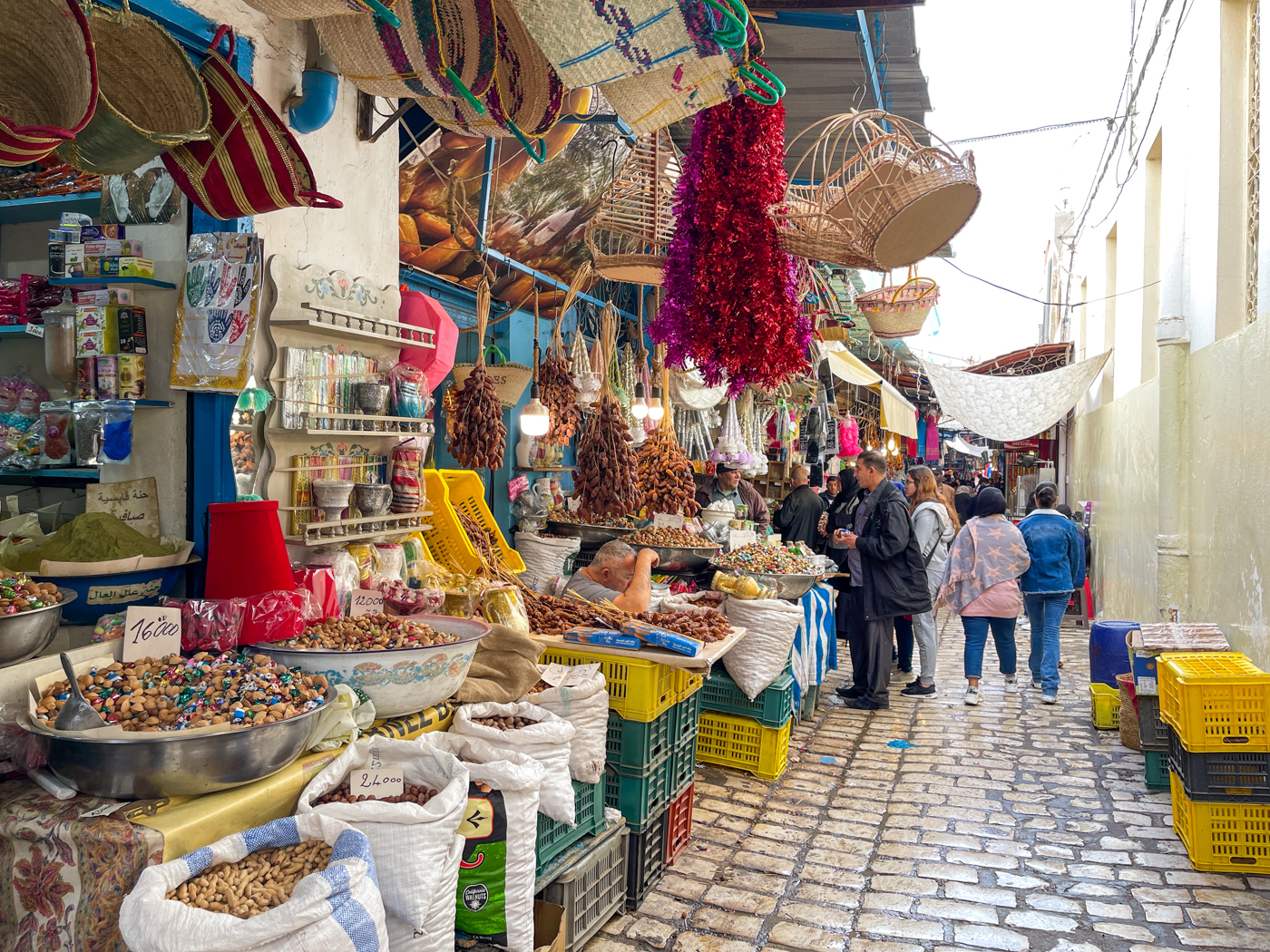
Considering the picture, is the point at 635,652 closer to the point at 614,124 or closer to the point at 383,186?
the point at 383,186

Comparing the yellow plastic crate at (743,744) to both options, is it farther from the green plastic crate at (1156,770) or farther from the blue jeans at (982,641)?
the blue jeans at (982,641)

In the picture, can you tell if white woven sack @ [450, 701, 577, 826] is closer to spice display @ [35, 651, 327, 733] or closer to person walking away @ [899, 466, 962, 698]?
spice display @ [35, 651, 327, 733]

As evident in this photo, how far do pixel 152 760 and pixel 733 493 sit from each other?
747 cm

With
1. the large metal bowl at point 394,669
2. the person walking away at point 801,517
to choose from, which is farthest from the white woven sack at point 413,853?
the person walking away at point 801,517

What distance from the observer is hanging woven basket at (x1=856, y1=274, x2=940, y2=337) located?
7977 mm

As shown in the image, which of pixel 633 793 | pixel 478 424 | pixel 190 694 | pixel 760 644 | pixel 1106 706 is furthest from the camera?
pixel 1106 706

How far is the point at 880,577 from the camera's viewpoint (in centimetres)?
662

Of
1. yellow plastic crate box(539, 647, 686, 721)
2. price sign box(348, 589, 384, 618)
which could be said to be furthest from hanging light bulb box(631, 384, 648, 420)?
price sign box(348, 589, 384, 618)

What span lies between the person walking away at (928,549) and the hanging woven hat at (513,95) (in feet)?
16.0

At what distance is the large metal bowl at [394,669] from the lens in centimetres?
244

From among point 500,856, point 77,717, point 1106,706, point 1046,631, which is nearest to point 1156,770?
point 1106,706

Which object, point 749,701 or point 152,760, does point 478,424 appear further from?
point 152,760

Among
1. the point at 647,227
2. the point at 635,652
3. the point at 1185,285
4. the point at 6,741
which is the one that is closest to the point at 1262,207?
the point at 1185,285

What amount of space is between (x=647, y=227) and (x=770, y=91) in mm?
2132
